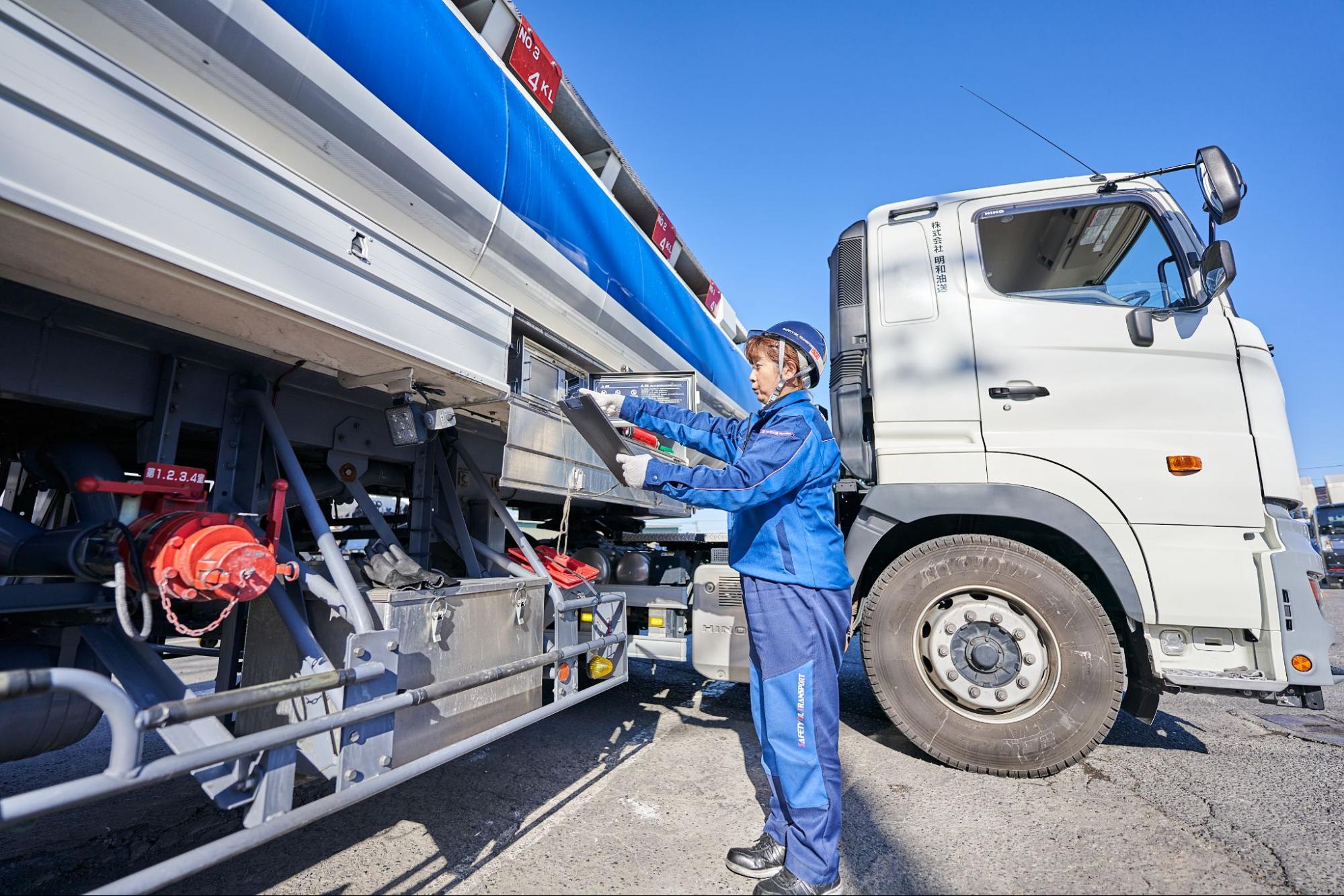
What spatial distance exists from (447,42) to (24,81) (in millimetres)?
1362

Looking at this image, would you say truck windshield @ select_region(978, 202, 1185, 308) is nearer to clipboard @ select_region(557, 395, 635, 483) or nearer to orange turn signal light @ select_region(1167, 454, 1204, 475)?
orange turn signal light @ select_region(1167, 454, 1204, 475)

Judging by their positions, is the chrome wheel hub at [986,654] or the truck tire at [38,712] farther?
the chrome wheel hub at [986,654]

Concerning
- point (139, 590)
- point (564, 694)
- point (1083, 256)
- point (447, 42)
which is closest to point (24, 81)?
point (139, 590)

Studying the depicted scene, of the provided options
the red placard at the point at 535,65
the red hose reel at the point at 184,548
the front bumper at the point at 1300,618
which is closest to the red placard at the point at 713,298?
the red placard at the point at 535,65

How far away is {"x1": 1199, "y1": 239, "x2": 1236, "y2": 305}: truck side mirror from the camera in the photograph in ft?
8.81

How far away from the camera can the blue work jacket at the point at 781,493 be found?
2062mm

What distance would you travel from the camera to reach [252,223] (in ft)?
5.12

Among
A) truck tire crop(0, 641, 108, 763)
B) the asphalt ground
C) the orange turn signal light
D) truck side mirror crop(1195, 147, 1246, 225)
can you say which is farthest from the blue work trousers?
truck side mirror crop(1195, 147, 1246, 225)

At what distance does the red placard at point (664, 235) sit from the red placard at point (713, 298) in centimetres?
94

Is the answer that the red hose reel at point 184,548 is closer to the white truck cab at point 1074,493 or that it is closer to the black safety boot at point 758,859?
the black safety boot at point 758,859

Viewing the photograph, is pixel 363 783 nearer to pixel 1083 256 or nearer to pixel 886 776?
pixel 886 776

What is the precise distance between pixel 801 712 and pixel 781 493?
68cm

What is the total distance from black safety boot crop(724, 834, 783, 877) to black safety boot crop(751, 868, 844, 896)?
0.32ft

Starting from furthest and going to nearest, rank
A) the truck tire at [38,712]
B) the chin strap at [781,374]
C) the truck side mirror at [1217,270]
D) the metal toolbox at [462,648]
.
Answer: the truck side mirror at [1217,270] → the chin strap at [781,374] → the metal toolbox at [462,648] → the truck tire at [38,712]
